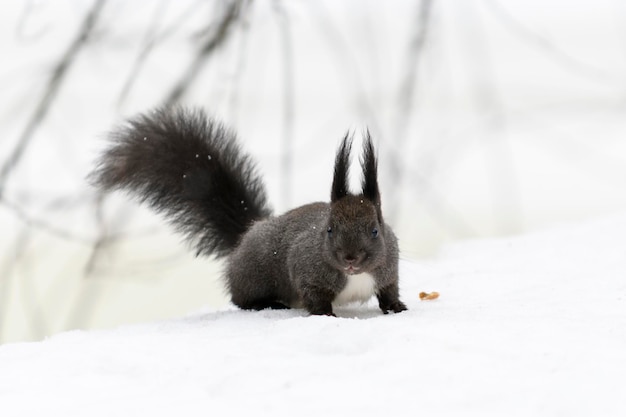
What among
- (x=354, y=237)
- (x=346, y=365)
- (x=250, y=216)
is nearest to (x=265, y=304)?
(x=250, y=216)

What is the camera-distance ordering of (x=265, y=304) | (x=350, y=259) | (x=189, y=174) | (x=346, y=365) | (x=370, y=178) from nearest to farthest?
(x=346, y=365), (x=350, y=259), (x=370, y=178), (x=265, y=304), (x=189, y=174)

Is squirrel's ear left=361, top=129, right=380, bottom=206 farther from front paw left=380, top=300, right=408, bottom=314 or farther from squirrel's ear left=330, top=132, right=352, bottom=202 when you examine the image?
front paw left=380, top=300, right=408, bottom=314

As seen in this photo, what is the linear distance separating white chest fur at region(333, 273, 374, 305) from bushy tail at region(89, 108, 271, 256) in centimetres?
Result: 95

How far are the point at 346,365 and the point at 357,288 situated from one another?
109 centimetres

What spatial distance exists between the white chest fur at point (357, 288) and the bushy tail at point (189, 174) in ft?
3.11

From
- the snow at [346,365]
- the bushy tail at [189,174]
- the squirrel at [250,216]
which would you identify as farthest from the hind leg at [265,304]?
the bushy tail at [189,174]

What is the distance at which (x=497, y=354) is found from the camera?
113 inches

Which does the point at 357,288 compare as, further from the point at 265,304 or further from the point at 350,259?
the point at 265,304

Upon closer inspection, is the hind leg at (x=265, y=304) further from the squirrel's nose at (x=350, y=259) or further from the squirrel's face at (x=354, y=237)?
the squirrel's nose at (x=350, y=259)

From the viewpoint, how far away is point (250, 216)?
474cm

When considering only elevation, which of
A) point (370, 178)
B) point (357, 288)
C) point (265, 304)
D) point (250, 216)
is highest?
point (370, 178)

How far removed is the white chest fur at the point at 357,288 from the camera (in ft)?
12.7

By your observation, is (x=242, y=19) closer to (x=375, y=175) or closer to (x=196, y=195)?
(x=375, y=175)

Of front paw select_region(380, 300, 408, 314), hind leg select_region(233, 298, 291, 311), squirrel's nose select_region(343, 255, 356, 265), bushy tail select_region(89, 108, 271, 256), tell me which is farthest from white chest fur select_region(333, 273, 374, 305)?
bushy tail select_region(89, 108, 271, 256)
